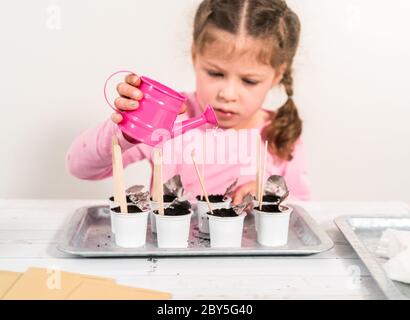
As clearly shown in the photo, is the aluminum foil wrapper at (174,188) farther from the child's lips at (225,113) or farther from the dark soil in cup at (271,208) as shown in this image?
the child's lips at (225,113)

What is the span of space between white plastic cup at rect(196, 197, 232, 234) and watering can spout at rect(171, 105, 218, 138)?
0.17 m

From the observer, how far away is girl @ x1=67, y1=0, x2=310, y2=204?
6.05 feet

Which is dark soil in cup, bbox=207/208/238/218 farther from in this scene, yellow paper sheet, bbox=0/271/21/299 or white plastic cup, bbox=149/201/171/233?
yellow paper sheet, bbox=0/271/21/299

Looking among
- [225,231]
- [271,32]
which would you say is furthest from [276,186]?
[271,32]

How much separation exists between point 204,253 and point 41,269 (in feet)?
0.95

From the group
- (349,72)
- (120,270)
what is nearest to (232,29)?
(349,72)

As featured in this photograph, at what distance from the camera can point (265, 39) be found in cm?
186

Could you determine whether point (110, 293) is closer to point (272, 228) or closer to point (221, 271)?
point (221, 271)

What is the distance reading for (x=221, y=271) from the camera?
3.27 feet

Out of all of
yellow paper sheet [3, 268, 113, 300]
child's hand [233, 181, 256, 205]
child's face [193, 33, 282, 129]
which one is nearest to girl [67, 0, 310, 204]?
child's face [193, 33, 282, 129]

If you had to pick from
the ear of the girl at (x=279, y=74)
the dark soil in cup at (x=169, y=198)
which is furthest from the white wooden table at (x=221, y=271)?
the ear of the girl at (x=279, y=74)

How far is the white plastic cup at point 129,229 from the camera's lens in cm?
111

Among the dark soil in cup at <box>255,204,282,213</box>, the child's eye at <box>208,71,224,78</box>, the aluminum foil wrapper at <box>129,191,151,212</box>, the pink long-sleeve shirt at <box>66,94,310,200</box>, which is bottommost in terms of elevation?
the pink long-sleeve shirt at <box>66,94,310,200</box>
